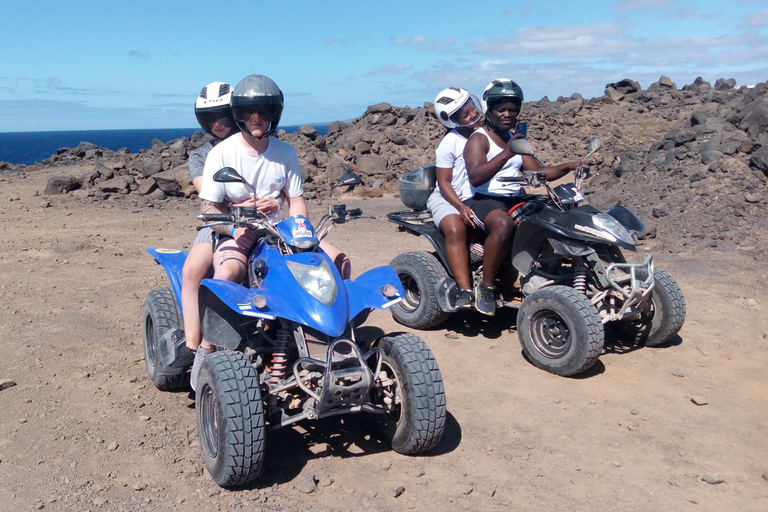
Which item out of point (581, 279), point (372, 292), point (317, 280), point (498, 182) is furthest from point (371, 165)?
point (317, 280)

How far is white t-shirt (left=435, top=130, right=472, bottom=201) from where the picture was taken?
20.0 feet

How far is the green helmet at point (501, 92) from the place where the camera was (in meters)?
5.70

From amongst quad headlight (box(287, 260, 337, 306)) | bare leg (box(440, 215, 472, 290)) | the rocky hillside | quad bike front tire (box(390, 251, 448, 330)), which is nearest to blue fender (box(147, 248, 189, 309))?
quad headlight (box(287, 260, 337, 306))

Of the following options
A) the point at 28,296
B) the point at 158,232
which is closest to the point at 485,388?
the point at 28,296

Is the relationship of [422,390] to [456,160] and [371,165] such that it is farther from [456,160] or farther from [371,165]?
[371,165]

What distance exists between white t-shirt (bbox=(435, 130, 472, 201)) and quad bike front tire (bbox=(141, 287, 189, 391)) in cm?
266

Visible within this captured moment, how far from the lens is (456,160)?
6141 millimetres

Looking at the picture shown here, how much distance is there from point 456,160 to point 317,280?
2.87m

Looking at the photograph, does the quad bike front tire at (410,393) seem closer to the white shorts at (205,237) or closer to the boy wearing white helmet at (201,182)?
the boy wearing white helmet at (201,182)

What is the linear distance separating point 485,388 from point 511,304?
1270 millimetres

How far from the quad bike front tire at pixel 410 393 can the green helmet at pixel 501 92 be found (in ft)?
8.99

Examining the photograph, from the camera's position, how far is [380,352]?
380 centimetres

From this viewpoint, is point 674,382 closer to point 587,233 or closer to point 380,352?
point 587,233

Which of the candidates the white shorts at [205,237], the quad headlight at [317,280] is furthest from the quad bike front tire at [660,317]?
the white shorts at [205,237]
